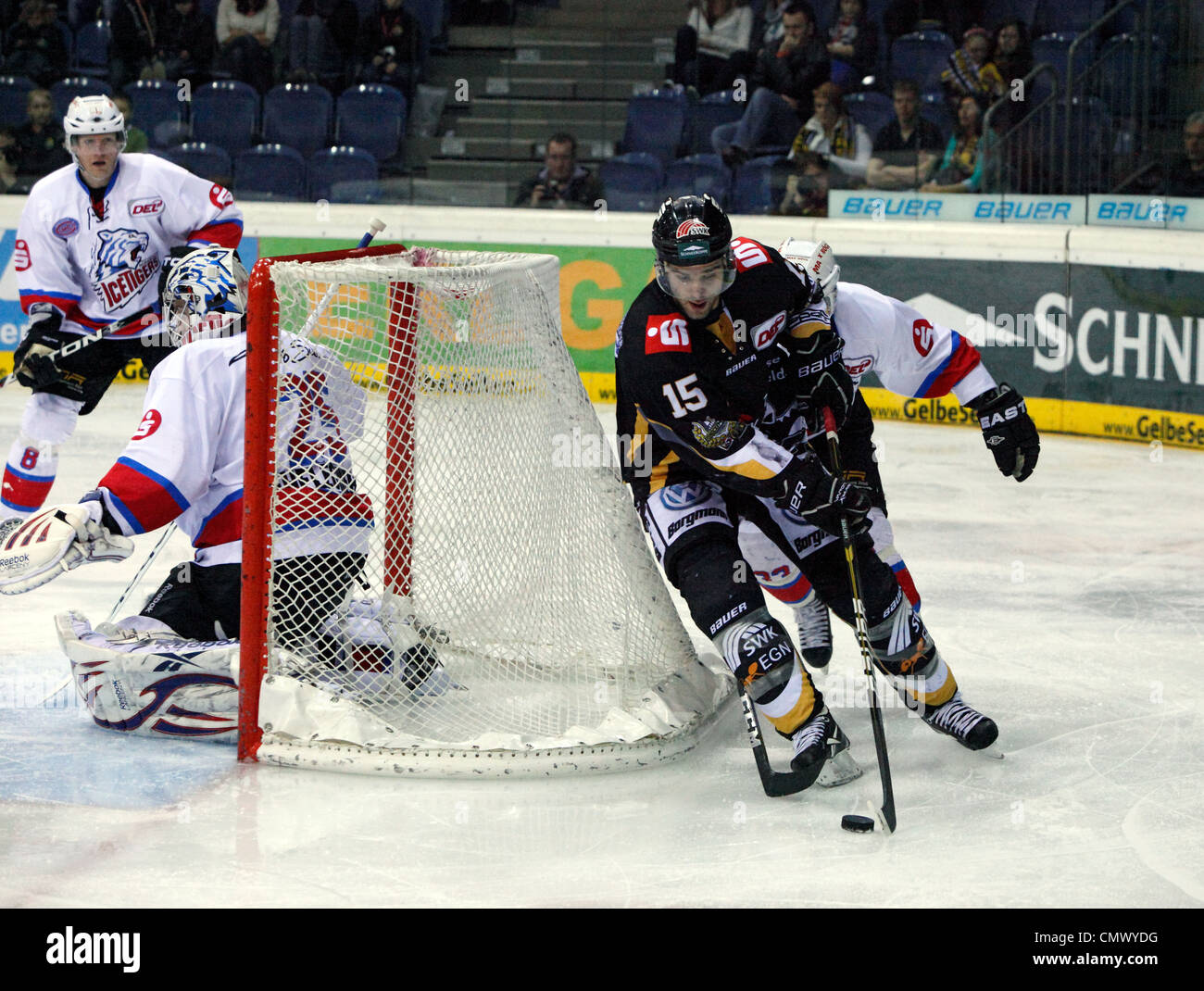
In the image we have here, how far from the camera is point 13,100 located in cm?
865

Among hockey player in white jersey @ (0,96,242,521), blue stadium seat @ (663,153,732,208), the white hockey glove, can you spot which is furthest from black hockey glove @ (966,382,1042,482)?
blue stadium seat @ (663,153,732,208)

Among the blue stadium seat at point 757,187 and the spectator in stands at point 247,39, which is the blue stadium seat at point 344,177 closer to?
the spectator in stands at point 247,39

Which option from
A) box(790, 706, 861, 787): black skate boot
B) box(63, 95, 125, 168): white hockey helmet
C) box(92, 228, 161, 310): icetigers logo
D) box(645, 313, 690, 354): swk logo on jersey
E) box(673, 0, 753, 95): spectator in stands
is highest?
box(673, 0, 753, 95): spectator in stands

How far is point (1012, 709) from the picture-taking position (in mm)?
3838

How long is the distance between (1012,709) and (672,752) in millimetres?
903

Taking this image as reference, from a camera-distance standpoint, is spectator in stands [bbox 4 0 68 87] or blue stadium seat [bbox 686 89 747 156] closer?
blue stadium seat [bbox 686 89 747 156]

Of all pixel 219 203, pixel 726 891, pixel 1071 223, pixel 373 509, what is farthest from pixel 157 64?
pixel 726 891

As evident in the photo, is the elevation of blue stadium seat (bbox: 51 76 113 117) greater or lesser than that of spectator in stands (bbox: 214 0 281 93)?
lesser

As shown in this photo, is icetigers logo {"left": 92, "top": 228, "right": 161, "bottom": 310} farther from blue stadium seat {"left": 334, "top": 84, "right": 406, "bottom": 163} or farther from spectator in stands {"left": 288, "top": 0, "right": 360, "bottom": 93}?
spectator in stands {"left": 288, "top": 0, "right": 360, "bottom": 93}

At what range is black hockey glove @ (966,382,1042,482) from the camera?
3646 mm

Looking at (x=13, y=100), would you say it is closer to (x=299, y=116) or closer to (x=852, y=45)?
(x=299, y=116)

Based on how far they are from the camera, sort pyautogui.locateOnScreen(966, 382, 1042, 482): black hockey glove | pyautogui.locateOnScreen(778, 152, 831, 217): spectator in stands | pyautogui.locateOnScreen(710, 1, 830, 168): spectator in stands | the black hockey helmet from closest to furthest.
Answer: the black hockey helmet → pyautogui.locateOnScreen(966, 382, 1042, 482): black hockey glove → pyautogui.locateOnScreen(778, 152, 831, 217): spectator in stands → pyautogui.locateOnScreen(710, 1, 830, 168): spectator in stands

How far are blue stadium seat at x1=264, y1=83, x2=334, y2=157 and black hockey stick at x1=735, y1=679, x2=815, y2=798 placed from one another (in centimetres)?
601

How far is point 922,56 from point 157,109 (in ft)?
13.2
